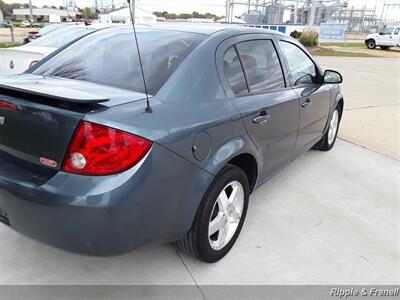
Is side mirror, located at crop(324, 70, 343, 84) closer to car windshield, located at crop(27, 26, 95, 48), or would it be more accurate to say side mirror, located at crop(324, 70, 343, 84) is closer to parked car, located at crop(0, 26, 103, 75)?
parked car, located at crop(0, 26, 103, 75)

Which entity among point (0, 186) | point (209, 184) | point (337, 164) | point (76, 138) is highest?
point (76, 138)

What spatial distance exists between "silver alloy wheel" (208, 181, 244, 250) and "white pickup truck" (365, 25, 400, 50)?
34.0m

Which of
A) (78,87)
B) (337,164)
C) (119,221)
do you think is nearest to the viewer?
(119,221)

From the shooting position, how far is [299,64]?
3.67 meters

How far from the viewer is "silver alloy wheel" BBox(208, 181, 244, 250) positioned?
250 centimetres

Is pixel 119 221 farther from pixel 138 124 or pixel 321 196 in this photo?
pixel 321 196

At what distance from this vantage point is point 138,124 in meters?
1.86

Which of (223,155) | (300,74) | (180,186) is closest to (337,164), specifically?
(300,74)

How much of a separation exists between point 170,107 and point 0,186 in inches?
38.5

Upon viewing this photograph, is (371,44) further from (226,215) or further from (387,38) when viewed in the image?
(226,215)

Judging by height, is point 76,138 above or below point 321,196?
above

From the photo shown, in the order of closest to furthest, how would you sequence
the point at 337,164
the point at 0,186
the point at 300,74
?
the point at 0,186 < the point at 300,74 < the point at 337,164

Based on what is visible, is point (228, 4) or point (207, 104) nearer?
point (207, 104)

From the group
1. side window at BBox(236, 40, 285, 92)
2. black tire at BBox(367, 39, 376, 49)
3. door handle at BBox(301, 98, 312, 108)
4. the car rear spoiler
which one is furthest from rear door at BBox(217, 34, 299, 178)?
black tire at BBox(367, 39, 376, 49)
